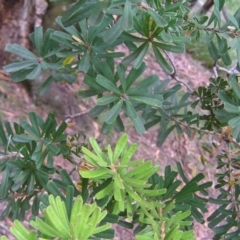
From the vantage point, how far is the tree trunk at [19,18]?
6.40 feet

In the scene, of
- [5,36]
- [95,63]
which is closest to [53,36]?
[95,63]

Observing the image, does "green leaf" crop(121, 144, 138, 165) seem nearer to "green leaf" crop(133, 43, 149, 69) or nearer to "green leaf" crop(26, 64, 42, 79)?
"green leaf" crop(133, 43, 149, 69)

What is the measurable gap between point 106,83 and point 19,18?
1.48 metres

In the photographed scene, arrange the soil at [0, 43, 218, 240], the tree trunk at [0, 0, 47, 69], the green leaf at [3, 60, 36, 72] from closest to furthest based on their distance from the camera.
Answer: the green leaf at [3, 60, 36, 72], the tree trunk at [0, 0, 47, 69], the soil at [0, 43, 218, 240]

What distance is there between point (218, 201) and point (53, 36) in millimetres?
554

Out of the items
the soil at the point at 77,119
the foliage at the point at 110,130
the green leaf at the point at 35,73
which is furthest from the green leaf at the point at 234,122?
the soil at the point at 77,119

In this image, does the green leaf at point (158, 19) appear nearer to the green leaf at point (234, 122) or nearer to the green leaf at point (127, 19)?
the green leaf at point (127, 19)

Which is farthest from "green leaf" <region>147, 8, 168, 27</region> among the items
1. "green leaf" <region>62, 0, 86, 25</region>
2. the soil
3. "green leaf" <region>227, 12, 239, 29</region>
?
the soil

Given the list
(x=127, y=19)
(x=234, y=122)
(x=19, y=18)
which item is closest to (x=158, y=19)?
(x=127, y=19)

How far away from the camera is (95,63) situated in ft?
2.33

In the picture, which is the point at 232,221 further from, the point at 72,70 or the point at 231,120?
the point at 72,70

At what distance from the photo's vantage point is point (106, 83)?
67 cm

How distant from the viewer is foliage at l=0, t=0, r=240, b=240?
0.54 m

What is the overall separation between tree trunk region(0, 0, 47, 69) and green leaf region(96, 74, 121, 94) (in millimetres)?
1444
